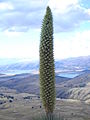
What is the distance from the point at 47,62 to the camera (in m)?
5.08

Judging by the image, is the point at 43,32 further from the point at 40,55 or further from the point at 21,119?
the point at 21,119

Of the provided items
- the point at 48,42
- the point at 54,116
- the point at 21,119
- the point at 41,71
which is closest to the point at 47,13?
the point at 48,42

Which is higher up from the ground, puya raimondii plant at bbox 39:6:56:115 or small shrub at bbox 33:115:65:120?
puya raimondii plant at bbox 39:6:56:115

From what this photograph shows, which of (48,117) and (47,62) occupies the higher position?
(47,62)

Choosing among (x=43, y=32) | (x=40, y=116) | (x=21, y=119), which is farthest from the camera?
(x=21, y=119)

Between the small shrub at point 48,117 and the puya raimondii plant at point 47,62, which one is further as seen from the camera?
the small shrub at point 48,117

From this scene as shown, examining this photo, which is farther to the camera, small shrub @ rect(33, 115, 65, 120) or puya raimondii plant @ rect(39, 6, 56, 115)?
small shrub @ rect(33, 115, 65, 120)

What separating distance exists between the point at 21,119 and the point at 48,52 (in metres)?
139

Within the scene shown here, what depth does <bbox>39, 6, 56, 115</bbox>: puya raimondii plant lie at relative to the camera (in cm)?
506

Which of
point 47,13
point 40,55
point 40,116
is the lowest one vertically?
point 40,116

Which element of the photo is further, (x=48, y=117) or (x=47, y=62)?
(x=48, y=117)

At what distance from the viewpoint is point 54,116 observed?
527 cm

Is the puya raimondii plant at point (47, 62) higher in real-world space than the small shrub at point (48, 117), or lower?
higher

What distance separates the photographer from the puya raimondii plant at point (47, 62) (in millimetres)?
5062
